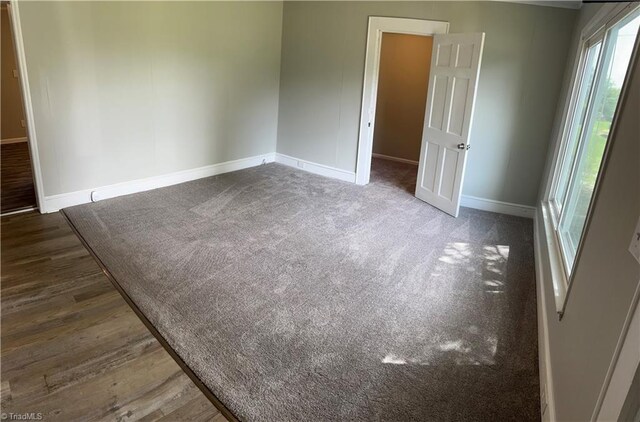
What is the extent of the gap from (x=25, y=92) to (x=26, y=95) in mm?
26

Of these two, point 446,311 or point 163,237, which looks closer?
point 446,311

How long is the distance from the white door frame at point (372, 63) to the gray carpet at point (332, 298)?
0.90 meters

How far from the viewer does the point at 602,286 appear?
160 cm

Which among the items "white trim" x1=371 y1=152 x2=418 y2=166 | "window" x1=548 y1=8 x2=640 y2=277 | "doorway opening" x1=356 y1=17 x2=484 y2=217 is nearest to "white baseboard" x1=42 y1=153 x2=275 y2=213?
"doorway opening" x1=356 y1=17 x2=484 y2=217

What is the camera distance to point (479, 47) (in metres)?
4.22

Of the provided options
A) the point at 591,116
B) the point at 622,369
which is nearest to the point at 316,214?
the point at 591,116

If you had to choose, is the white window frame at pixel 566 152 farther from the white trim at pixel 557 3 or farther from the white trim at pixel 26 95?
the white trim at pixel 26 95

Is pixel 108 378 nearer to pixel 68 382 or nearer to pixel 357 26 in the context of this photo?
pixel 68 382

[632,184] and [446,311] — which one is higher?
[632,184]

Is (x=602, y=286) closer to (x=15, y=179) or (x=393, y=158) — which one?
(x=15, y=179)

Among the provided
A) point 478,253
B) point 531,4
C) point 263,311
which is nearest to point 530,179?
point 478,253

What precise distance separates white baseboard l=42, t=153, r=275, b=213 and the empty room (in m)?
0.02

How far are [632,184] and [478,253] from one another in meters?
2.50

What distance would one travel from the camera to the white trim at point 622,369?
108 centimetres
